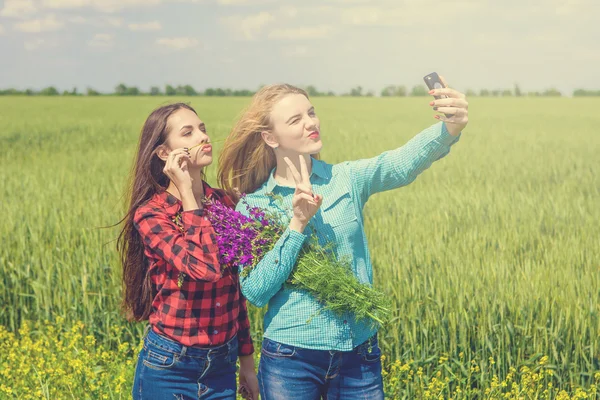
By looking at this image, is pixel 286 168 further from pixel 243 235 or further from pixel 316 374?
pixel 316 374

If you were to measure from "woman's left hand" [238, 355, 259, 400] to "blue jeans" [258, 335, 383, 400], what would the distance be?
32 cm

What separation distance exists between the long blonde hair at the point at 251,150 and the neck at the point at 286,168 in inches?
3.4

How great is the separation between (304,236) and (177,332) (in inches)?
25.1

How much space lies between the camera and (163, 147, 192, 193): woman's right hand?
2545mm

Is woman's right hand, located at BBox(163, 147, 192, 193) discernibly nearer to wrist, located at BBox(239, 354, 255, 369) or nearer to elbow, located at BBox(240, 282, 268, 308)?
elbow, located at BBox(240, 282, 268, 308)

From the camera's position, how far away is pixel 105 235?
697 cm

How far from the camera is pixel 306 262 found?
2.52 m

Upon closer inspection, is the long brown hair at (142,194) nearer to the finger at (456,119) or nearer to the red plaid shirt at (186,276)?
the red plaid shirt at (186,276)

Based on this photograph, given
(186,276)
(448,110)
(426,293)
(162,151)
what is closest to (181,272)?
(186,276)

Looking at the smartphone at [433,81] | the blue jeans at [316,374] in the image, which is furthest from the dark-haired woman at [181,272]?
the smartphone at [433,81]

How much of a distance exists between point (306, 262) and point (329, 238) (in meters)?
0.18

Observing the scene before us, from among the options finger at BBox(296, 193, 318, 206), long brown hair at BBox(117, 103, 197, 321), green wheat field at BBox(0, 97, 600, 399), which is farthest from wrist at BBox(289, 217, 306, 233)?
green wheat field at BBox(0, 97, 600, 399)

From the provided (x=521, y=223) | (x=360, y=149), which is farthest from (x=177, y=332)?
(x=360, y=149)

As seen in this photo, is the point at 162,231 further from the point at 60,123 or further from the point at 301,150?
the point at 60,123
